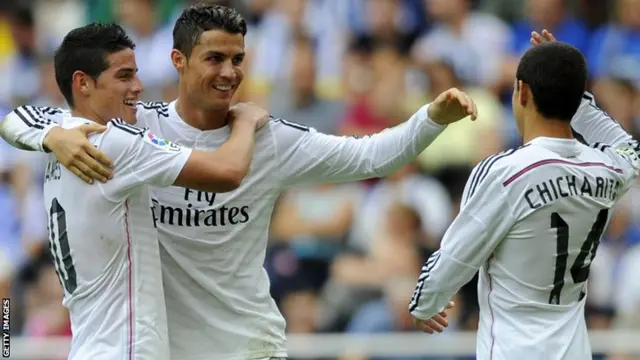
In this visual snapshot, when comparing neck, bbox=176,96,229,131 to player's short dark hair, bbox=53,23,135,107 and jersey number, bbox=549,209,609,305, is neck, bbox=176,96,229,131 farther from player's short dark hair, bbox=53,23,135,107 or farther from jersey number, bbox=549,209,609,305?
jersey number, bbox=549,209,609,305

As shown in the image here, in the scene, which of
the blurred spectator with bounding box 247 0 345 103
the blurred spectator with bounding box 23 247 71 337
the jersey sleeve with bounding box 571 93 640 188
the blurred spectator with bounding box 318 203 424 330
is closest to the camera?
the jersey sleeve with bounding box 571 93 640 188

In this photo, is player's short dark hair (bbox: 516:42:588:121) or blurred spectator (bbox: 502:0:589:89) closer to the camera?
player's short dark hair (bbox: 516:42:588:121)

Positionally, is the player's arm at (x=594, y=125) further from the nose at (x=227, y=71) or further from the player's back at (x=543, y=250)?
the nose at (x=227, y=71)

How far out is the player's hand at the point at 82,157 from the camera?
18.6 feet

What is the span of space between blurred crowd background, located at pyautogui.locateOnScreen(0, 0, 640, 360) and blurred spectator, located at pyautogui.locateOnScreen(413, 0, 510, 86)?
0.01m

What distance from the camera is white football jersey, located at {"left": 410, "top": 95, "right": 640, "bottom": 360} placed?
556 cm

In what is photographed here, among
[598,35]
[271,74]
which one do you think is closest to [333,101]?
[271,74]

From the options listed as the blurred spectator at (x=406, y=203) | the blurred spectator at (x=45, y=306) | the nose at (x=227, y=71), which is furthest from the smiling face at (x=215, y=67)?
the blurred spectator at (x=45, y=306)

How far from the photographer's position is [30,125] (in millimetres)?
6160

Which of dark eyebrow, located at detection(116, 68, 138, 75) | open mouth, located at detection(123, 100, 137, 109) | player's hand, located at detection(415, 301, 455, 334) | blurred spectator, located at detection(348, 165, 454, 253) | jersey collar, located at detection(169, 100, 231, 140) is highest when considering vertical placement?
dark eyebrow, located at detection(116, 68, 138, 75)

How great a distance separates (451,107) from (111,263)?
5.28ft

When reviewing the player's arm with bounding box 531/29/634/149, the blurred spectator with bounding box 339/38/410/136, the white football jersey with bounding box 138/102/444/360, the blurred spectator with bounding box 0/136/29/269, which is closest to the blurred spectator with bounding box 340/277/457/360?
the blurred spectator with bounding box 339/38/410/136

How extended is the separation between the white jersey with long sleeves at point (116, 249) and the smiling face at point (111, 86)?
0.78 feet

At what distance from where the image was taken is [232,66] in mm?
6168
